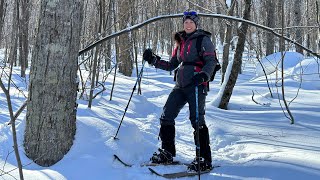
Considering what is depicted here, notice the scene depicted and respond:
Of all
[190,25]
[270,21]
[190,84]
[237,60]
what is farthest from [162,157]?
[270,21]

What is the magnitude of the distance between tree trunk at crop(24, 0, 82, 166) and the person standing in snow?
1.24 meters

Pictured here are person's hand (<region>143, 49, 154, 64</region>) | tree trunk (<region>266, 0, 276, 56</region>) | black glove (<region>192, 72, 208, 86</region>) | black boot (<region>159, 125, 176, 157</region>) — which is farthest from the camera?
tree trunk (<region>266, 0, 276, 56</region>)

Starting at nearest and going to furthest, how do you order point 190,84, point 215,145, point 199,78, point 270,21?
point 199,78, point 190,84, point 215,145, point 270,21

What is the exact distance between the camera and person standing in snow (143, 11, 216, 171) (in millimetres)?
4012

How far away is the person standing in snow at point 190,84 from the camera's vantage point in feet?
13.2

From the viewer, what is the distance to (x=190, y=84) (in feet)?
13.5

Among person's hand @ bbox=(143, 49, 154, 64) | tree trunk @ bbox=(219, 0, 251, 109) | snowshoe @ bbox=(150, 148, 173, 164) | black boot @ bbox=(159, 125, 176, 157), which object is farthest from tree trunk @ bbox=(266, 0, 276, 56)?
snowshoe @ bbox=(150, 148, 173, 164)

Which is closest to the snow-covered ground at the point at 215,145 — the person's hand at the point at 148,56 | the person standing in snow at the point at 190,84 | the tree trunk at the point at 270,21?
the person standing in snow at the point at 190,84

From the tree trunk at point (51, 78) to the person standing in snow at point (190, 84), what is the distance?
1240mm

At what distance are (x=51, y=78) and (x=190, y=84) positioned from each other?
Answer: 1.56 m

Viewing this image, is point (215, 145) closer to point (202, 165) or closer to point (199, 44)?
point (202, 165)

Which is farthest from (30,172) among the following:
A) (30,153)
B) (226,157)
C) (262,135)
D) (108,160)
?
(262,135)

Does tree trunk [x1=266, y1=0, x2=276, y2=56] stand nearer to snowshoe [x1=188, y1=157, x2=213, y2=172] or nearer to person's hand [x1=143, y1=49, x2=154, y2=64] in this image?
person's hand [x1=143, y1=49, x2=154, y2=64]

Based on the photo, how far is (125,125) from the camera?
194 inches
